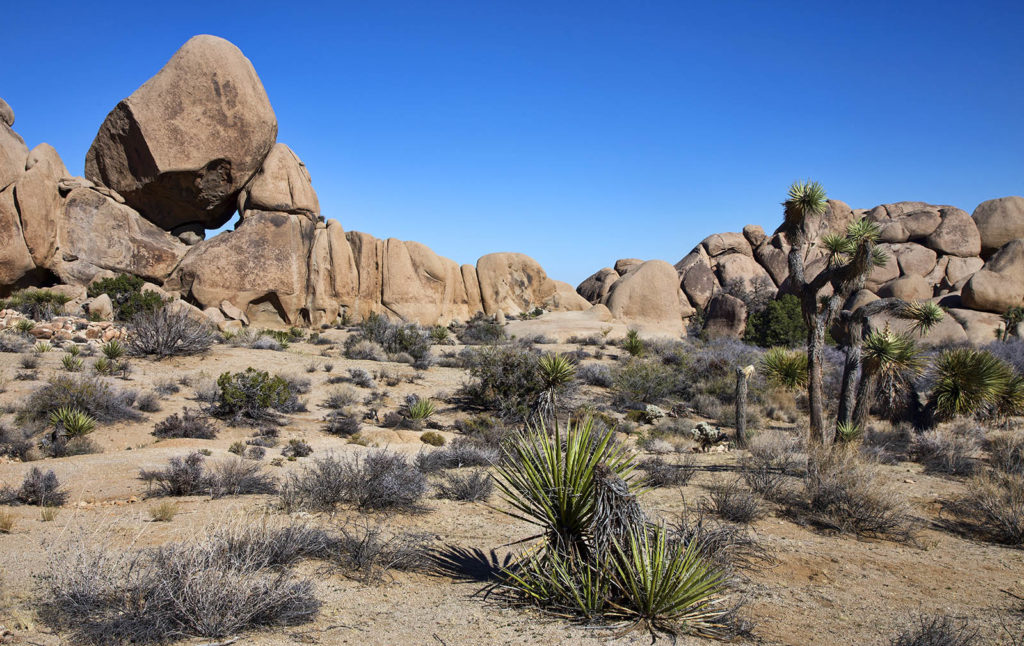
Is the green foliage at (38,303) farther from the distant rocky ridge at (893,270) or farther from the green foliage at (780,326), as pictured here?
the green foliage at (780,326)

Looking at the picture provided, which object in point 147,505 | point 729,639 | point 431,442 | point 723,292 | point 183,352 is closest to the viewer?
point 729,639

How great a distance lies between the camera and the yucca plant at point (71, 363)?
14484 mm

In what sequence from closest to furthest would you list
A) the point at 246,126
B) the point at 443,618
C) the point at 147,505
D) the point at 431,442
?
the point at 443,618 → the point at 147,505 → the point at 431,442 → the point at 246,126

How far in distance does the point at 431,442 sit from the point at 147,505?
19.7 feet

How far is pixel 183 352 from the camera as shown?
56.2 ft

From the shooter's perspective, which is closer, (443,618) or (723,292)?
(443,618)

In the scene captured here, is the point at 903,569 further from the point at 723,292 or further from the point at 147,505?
the point at 723,292

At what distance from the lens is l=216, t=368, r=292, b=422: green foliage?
41.9 feet

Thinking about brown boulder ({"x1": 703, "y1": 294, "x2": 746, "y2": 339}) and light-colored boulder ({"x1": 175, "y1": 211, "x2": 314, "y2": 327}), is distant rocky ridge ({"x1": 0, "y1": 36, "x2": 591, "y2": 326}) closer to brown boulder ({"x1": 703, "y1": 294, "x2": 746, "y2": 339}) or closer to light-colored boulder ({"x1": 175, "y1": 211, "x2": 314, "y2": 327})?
light-colored boulder ({"x1": 175, "y1": 211, "x2": 314, "y2": 327})

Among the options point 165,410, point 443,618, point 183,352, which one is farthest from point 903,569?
point 183,352

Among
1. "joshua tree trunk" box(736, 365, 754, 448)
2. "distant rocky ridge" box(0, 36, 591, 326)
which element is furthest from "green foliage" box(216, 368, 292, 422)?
"distant rocky ridge" box(0, 36, 591, 326)

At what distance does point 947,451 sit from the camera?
11.1m

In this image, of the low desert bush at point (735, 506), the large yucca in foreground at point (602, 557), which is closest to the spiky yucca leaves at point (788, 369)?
the low desert bush at point (735, 506)

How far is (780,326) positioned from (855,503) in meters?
22.2
